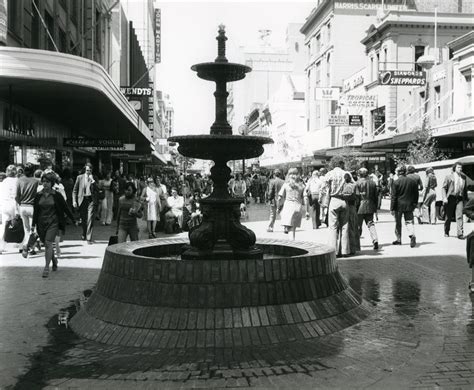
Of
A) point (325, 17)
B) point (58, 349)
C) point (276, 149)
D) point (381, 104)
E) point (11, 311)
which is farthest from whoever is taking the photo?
point (276, 149)

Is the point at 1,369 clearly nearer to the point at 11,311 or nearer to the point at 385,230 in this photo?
the point at 11,311

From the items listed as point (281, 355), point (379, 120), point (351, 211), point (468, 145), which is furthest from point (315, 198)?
point (379, 120)

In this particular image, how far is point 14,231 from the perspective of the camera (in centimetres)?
1176

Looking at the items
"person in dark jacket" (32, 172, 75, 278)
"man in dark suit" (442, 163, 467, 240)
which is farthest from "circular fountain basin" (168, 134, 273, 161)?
"man in dark suit" (442, 163, 467, 240)

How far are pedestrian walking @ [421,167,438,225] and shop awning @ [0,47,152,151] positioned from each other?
10.4 metres

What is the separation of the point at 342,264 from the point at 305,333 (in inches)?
211

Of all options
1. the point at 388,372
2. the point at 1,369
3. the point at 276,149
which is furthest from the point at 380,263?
the point at 276,149

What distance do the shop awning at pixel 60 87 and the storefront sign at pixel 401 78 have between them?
1431 cm

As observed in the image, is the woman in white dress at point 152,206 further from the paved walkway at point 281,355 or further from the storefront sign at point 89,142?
the paved walkway at point 281,355

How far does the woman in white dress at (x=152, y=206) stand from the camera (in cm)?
1628

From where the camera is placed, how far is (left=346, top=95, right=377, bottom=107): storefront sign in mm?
44781

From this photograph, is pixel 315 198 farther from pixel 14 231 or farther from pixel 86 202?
pixel 14 231

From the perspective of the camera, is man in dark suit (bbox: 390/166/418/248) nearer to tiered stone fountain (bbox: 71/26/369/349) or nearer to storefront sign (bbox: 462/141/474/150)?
tiered stone fountain (bbox: 71/26/369/349)

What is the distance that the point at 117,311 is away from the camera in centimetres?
633
